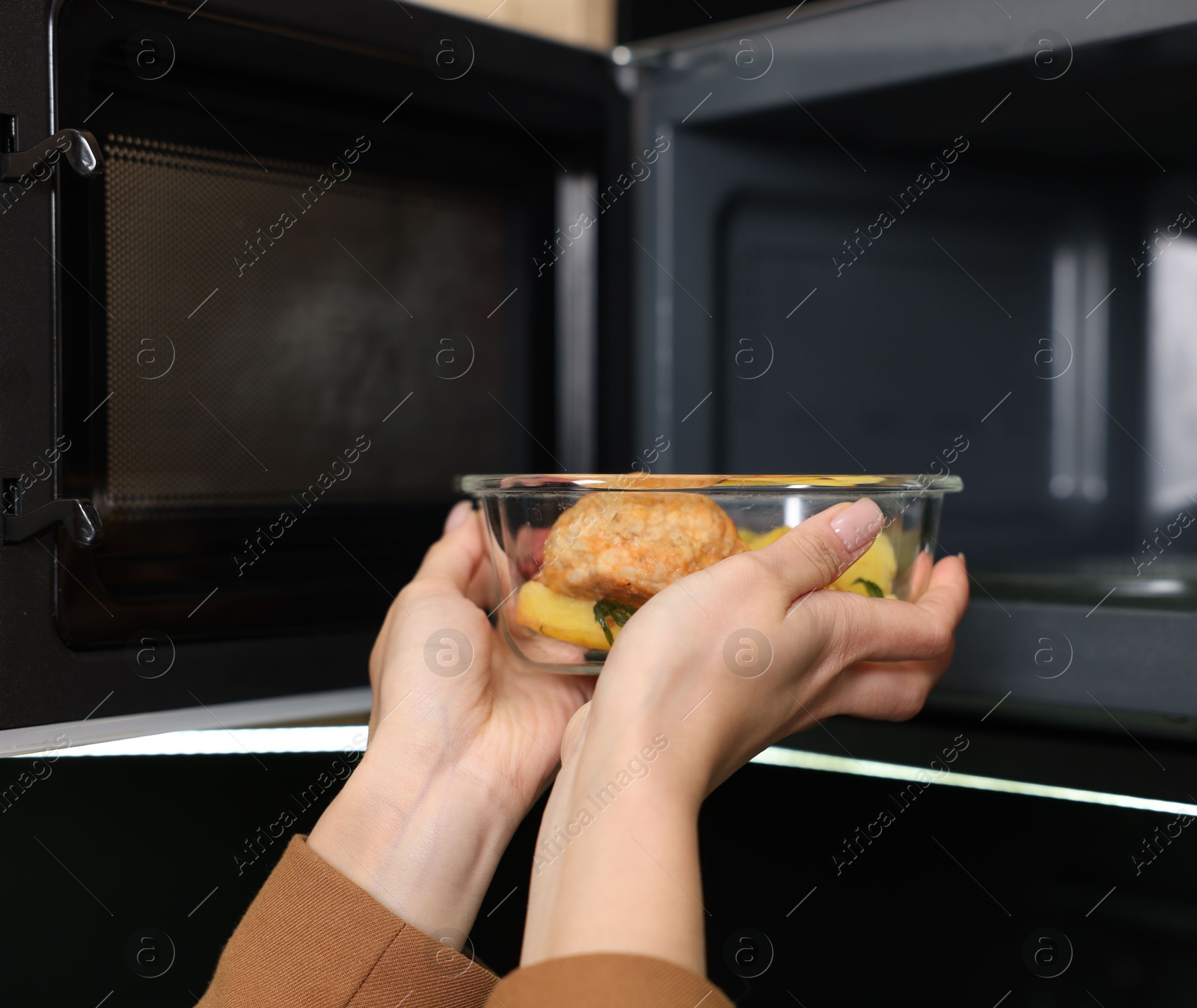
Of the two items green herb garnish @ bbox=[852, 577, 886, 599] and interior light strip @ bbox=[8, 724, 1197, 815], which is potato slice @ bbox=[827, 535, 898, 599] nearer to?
green herb garnish @ bbox=[852, 577, 886, 599]

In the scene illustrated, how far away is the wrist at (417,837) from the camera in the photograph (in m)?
0.55

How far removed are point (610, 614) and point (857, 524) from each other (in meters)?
0.12

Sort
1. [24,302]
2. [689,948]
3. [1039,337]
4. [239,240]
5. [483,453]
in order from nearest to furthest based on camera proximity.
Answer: [689,948]
[24,302]
[239,240]
[483,453]
[1039,337]

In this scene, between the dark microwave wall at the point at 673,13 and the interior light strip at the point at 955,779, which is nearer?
the interior light strip at the point at 955,779

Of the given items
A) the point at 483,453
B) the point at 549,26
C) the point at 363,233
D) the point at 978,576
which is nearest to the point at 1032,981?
the point at 978,576

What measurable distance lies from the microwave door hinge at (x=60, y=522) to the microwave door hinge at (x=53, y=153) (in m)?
0.16

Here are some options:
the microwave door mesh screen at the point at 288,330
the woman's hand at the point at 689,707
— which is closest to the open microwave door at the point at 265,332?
the microwave door mesh screen at the point at 288,330

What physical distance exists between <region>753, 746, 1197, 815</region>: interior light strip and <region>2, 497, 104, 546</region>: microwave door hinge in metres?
0.39

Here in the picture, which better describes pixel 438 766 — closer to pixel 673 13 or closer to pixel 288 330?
pixel 288 330

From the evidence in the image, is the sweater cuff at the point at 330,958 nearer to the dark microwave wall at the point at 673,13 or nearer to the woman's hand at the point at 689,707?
the woman's hand at the point at 689,707

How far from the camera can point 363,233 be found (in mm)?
689

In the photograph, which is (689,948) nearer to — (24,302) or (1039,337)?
(24,302)

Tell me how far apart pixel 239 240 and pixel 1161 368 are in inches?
28.6

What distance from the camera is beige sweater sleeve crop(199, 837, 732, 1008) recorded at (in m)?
0.52
